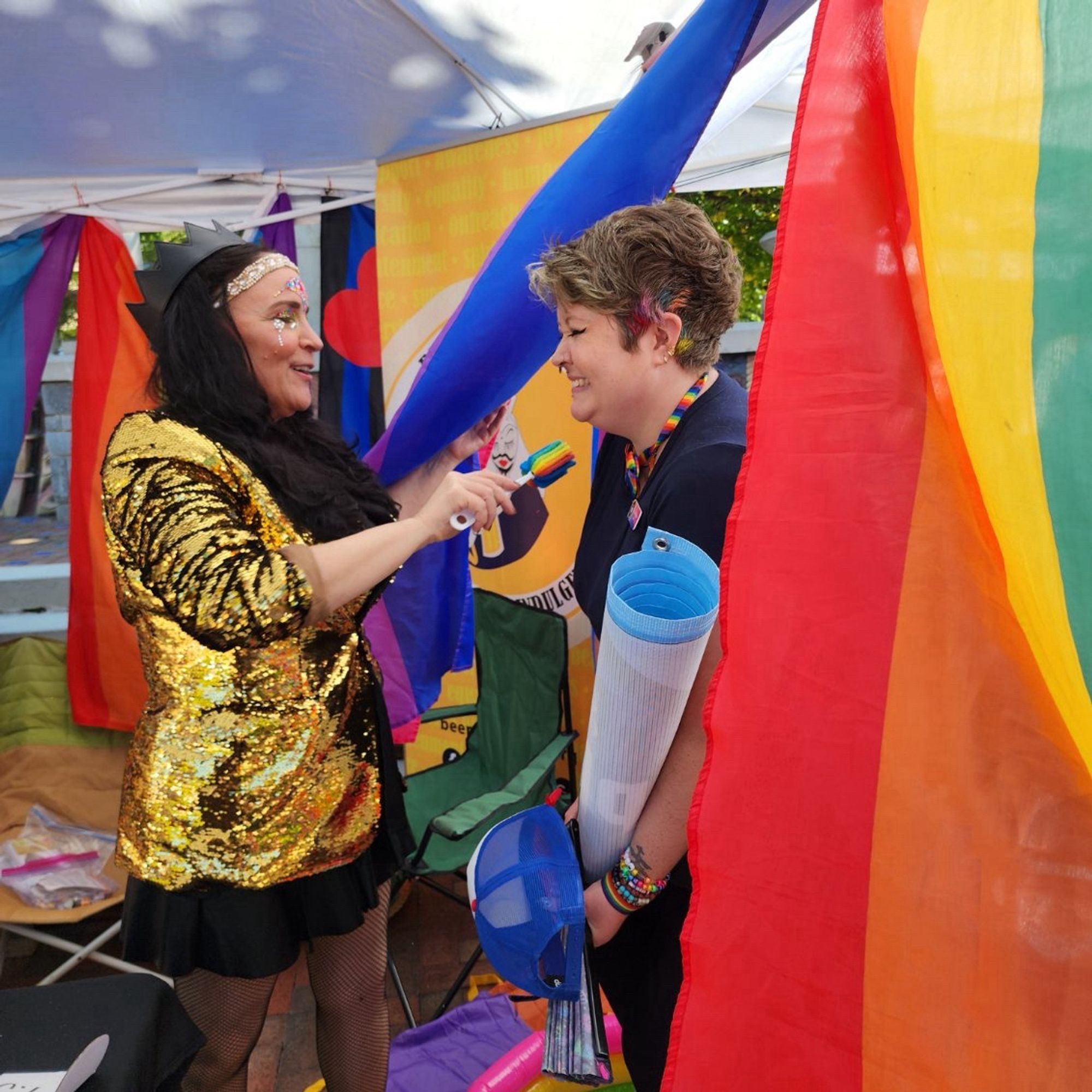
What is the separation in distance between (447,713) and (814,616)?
2422 mm

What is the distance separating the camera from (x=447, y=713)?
3.07m

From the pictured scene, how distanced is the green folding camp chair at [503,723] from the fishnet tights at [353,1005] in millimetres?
783

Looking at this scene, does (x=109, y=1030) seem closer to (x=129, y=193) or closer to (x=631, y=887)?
(x=631, y=887)

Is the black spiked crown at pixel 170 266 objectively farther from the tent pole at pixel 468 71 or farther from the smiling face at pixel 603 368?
the tent pole at pixel 468 71

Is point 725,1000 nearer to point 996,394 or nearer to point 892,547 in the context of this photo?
point 892,547

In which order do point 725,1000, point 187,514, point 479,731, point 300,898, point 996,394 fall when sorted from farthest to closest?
point 479,731 < point 300,898 < point 187,514 < point 725,1000 < point 996,394

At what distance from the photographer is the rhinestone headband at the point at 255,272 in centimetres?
161

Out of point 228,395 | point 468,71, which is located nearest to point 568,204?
point 228,395

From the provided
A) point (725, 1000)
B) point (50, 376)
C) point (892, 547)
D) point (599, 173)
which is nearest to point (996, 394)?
point (892, 547)

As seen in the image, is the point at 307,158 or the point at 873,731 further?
the point at 307,158

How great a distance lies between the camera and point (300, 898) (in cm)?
163

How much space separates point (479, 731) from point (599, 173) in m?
2.27

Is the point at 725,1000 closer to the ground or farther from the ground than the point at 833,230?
closer to the ground

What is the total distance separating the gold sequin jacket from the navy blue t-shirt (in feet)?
1.45
